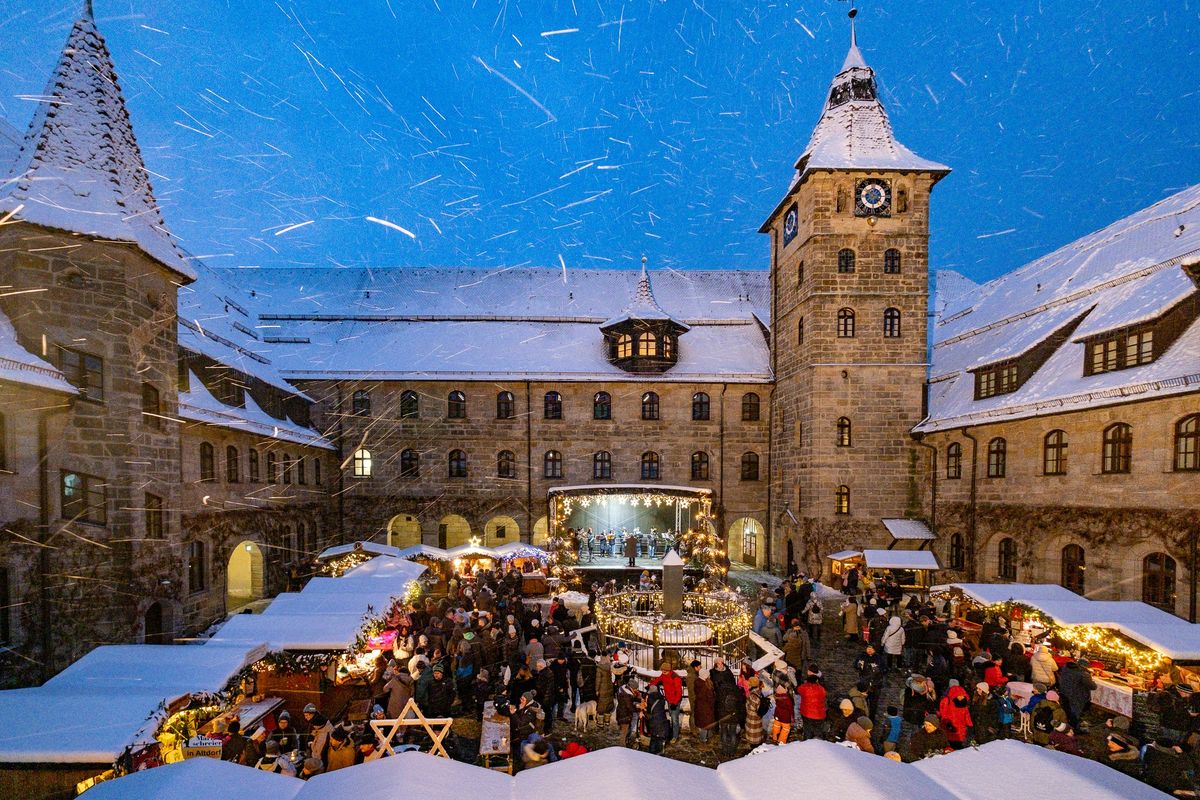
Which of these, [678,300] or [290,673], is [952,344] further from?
[290,673]

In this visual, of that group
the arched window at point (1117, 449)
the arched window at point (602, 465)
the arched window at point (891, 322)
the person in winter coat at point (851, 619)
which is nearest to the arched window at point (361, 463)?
the arched window at point (602, 465)

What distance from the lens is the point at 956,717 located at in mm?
8984

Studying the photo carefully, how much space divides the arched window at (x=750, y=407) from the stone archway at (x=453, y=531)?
48.7ft

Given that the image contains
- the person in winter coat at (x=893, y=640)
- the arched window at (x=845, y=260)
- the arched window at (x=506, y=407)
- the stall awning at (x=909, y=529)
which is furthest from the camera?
the arched window at (x=506, y=407)

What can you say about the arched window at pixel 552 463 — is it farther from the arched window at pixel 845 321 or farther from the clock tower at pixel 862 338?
the arched window at pixel 845 321

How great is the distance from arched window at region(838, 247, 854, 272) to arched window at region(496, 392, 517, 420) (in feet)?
52.7

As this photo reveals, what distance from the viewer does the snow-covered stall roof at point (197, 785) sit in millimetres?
3891

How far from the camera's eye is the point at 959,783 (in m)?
3.89

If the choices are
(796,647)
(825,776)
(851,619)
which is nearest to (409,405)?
(851,619)

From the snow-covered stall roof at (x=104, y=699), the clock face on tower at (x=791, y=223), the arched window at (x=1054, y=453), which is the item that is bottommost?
the snow-covered stall roof at (x=104, y=699)

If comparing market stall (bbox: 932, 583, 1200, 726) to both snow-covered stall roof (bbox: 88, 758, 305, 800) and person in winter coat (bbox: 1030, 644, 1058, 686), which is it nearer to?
person in winter coat (bbox: 1030, 644, 1058, 686)

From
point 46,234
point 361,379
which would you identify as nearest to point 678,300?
point 361,379

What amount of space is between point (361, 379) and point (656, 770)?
27827 millimetres

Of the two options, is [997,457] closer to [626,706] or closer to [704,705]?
[704,705]
